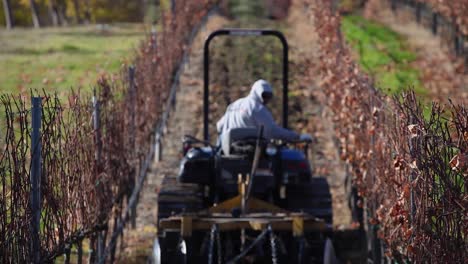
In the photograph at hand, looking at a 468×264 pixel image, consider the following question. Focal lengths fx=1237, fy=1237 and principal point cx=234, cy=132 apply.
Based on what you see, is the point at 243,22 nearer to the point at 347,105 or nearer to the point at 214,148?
the point at 347,105

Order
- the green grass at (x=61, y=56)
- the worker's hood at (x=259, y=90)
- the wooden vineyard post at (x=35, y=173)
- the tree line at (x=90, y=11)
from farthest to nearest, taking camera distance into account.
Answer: the tree line at (x=90, y=11) < the green grass at (x=61, y=56) < the worker's hood at (x=259, y=90) < the wooden vineyard post at (x=35, y=173)

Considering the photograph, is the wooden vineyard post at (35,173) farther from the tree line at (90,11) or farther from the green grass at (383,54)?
the tree line at (90,11)

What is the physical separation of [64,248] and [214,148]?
2419 mm

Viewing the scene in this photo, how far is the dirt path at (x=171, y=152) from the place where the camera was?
505 inches

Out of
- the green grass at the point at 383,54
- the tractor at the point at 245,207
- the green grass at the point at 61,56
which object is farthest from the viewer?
the green grass at the point at 61,56

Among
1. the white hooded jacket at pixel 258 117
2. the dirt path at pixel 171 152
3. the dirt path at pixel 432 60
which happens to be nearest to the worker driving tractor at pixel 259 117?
the white hooded jacket at pixel 258 117

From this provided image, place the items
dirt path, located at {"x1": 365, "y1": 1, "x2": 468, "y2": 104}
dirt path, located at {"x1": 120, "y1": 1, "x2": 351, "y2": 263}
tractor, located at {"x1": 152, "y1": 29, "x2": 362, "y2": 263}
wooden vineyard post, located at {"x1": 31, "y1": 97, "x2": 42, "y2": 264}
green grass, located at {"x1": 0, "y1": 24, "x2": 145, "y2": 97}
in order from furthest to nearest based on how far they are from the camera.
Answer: green grass, located at {"x1": 0, "y1": 24, "x2": 145, "y2": 97} < dirt path, located at {"x1": 365, "y1": 1, "x2": 468, "y2": 104} < dirt path, located at {"x1": 120, "y1": 1, "x2": 351, "y2": 263} < tractor, located at {"x1": 152, "y1": 29, "x2": 362, "y2": 263} < wooden vineyard post, located at {"x1": 31, "y1": 97, "x2": 42, "y2": 264}

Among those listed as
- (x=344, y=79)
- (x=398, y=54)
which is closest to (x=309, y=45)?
(x=398, y=54)

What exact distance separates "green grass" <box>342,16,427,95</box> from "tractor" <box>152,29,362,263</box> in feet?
33.5

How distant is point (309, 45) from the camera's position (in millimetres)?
29984

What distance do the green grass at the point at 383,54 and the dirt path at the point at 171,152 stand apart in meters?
3.31

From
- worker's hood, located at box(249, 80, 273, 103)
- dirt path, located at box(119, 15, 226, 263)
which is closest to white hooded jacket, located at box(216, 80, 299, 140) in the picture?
worker's hood, located at box(249, 80, 273, 103)

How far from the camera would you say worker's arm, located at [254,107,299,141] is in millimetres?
11070

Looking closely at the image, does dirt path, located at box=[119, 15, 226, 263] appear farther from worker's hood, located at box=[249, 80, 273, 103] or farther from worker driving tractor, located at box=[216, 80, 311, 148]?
worker's hood, located at box=[249, 80, 273, 103]
